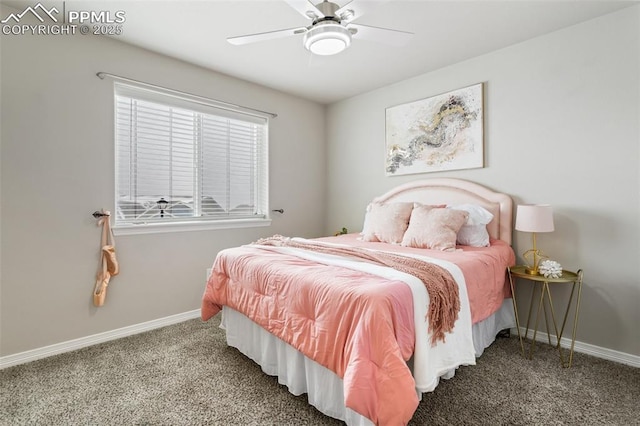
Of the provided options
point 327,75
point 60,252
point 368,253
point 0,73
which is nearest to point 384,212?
point 368,253

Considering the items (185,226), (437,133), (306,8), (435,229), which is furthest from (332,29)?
(185,226)

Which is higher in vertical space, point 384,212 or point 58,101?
point 58,101

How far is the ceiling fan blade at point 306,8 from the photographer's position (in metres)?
1.67

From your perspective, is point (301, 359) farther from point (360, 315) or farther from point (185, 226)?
Answer: point (185, 226)

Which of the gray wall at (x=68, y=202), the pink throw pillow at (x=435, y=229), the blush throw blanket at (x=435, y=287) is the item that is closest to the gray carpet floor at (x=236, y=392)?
the gray wall at (x=68, y=202)

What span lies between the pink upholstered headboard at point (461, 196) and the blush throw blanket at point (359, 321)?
1171mm

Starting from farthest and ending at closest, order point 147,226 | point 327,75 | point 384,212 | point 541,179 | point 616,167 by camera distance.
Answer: point 327,75 → point 384,212 → point 147,226 → point 541,179 → point 616,167

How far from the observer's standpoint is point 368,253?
216 centimetres

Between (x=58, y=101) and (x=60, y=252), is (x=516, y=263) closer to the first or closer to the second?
(x=60, y=252)

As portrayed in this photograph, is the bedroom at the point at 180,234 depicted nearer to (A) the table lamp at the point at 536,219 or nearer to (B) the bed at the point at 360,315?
(A) the table lamp at the point at 536,219

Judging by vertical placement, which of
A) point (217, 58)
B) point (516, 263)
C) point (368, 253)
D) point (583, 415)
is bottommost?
point (583, 415)

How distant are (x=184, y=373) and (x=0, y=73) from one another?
2442 millimetres

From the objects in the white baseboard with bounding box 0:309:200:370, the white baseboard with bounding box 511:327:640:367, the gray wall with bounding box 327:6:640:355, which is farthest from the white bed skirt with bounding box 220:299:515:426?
the white baseboard with bounding box 0:309:200:370

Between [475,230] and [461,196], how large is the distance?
0.51m
